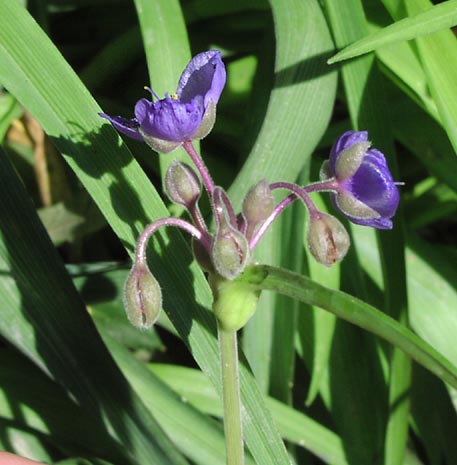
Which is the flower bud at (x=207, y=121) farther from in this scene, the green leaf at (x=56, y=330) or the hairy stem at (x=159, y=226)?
the green leaf at (x=56, y=330)

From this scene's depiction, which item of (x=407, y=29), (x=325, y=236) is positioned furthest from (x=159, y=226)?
(x=407, y=29)

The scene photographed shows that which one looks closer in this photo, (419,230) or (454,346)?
(454,346)

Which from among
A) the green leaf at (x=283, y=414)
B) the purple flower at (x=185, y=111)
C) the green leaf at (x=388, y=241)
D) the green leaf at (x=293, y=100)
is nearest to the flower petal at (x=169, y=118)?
the purple flower at (x=185, y=111)

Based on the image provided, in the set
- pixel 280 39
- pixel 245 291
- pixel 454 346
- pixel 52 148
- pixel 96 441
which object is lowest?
pixel 96 441

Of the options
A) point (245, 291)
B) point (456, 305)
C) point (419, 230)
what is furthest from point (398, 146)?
point (245, 291)

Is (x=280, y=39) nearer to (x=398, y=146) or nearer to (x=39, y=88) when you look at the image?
(x=39, y=88)

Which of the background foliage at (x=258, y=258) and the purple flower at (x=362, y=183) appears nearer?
the purple flower at (x=362, y=183)
